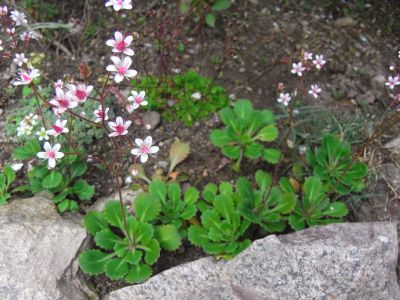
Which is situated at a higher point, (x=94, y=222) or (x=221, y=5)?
(x=221, y=5)

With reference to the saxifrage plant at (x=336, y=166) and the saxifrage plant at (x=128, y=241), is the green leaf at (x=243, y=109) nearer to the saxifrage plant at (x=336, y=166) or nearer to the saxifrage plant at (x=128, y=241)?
the saxifrage plant at (x=336, y=166)

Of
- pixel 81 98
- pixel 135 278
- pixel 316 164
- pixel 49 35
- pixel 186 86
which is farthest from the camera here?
pixel 49 35

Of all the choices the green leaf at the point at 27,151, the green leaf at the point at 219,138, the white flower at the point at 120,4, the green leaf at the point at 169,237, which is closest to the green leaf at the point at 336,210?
the green leaf at the point at 219,138

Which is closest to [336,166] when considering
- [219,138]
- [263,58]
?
[219,138]

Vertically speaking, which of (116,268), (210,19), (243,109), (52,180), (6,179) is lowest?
(116,268)

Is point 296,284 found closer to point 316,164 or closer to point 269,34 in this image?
point 316,164

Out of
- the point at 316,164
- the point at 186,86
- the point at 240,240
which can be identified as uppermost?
the point at 186,86

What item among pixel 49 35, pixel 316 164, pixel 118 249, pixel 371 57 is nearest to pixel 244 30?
pixel 371 57

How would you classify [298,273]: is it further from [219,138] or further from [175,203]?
[219,138]

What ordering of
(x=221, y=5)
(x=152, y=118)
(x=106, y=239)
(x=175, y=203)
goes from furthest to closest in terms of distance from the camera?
(x=221, y=5), (x=152, y=118), (x=175, y=203), (x=106, y=239)
